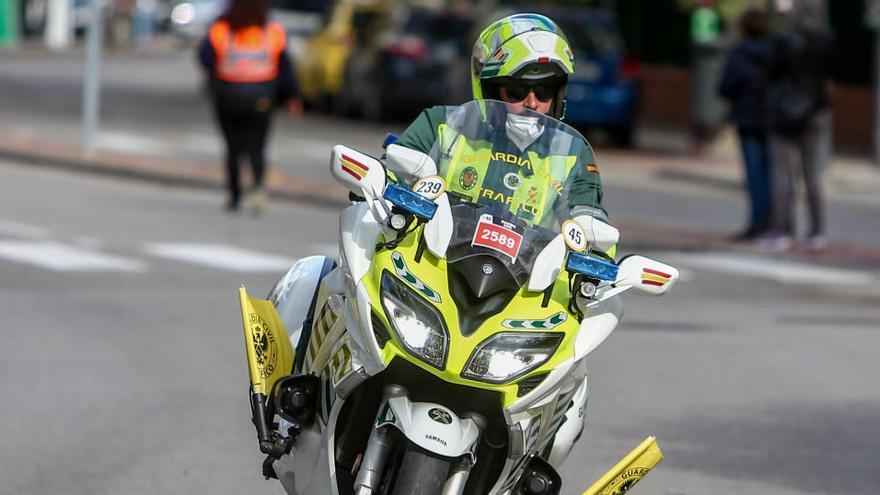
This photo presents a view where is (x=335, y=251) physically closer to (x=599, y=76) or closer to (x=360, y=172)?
(x=360, y=172)

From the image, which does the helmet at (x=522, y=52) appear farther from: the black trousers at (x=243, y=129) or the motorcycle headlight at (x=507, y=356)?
the black trousers at (x=243, y=129)

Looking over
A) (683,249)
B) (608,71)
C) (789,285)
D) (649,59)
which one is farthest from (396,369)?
(649,59)

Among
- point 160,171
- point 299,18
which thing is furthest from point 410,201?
point 299,18

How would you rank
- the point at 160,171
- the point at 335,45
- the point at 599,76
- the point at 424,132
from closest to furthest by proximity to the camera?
the point at 424,132 < the point at 160,171 < the point at 599,76 < the point at 335,45

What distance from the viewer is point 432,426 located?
5359 millimetres

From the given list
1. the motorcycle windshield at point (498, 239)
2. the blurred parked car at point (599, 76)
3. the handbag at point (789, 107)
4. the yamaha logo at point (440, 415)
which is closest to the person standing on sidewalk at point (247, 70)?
the handbag at point (789, 107)

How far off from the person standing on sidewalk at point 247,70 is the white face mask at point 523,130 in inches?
451

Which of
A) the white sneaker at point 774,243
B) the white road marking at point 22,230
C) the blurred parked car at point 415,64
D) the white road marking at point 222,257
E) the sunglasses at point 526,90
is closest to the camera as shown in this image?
the sunglasses at point 526,90

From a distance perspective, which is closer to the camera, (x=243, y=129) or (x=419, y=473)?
(x=419, y=473)

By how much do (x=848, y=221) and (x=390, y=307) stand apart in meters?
15.1

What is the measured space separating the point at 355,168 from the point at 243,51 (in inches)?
466

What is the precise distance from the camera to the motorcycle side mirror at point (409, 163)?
224 inches

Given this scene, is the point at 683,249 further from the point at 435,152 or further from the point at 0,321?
the point at 435,152

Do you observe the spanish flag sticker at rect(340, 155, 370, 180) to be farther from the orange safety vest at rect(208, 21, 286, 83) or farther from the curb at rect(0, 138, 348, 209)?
→ the curb at rect(0, 138, 348, 209)
